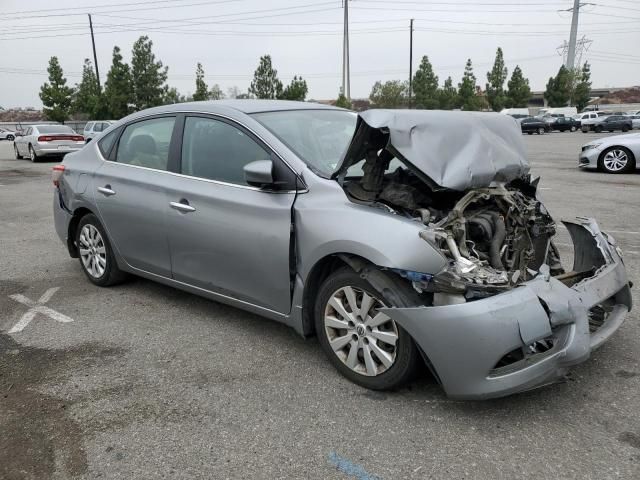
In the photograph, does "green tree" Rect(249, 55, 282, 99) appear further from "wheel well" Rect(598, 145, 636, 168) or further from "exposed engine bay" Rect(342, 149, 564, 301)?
"exposed engine bay" Rect(342, 149, 564, 301)

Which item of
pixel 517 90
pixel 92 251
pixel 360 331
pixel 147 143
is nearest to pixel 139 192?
pixel 147 143

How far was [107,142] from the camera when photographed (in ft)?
16.9

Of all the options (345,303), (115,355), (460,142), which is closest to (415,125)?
(460,142)

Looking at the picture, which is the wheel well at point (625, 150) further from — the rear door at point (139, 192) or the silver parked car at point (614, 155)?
the rear door at point (139, 192)

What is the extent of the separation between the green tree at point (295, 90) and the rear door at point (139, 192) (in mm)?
46512

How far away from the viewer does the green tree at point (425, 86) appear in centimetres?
6431

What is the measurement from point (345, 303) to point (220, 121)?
5.67 feet

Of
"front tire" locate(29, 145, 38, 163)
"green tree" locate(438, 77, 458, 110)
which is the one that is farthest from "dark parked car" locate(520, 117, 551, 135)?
"front tire" locate(29, 145, 38, 163)

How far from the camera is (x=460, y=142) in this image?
349 cm

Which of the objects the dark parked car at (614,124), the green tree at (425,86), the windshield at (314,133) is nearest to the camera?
the windshield at (314,133)

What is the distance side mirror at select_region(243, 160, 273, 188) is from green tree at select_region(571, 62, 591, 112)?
80.0 m

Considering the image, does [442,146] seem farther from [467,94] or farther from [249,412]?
[467,94]

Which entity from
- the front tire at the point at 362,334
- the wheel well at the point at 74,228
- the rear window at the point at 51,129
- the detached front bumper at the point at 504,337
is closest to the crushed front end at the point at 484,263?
the detached front bumper at the point at 504,337

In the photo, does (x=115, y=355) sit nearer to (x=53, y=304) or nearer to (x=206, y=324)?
(x=206, y=324)
